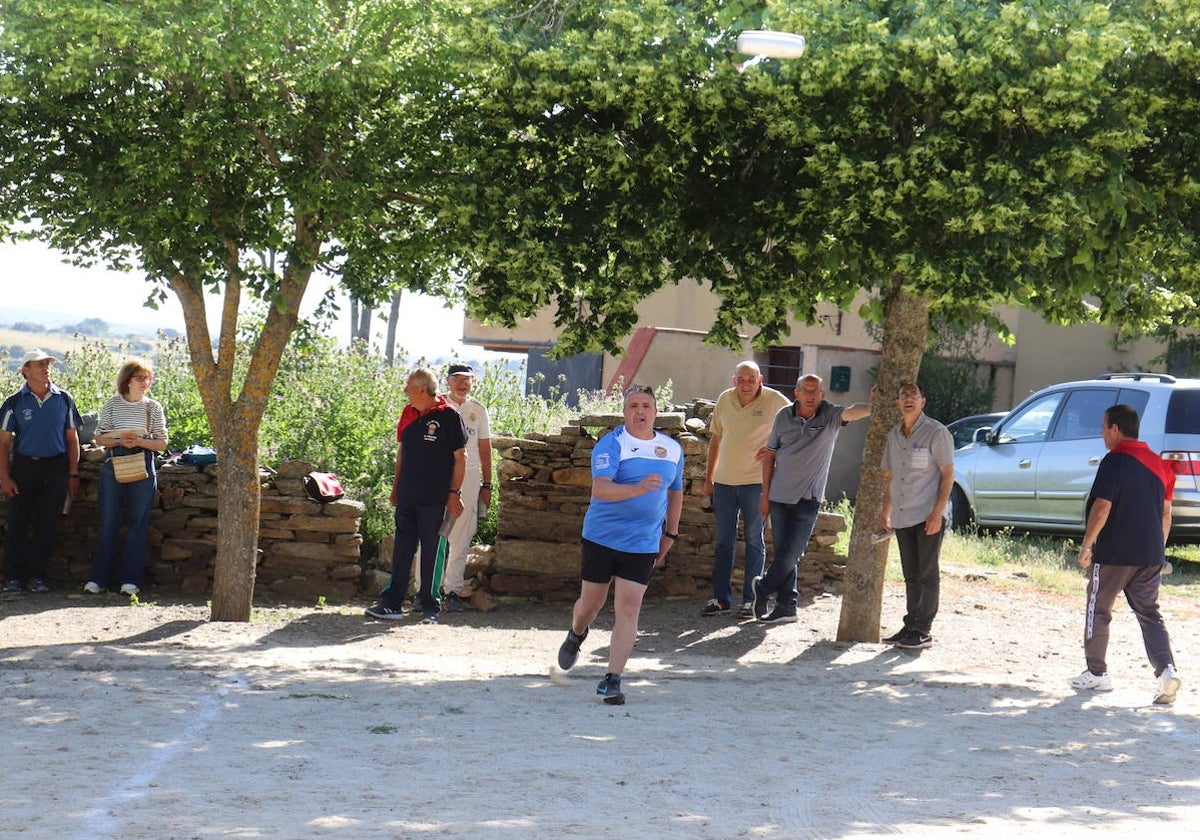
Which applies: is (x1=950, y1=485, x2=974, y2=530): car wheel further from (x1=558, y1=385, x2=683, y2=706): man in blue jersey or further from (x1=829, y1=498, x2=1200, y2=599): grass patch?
(x1=558, y1=385, x2=683, y2=706): man in blue jersey

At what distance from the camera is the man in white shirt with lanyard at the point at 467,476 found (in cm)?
1125

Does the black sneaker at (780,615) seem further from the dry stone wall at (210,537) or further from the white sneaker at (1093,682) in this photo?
the dry stone wall at (210,537)

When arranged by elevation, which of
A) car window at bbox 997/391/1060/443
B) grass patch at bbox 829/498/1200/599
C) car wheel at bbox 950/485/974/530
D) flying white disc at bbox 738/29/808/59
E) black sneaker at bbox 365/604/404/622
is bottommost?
black sneaker at bbox 365/604/404/622

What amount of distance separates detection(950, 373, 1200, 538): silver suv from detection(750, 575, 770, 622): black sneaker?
4869 mm

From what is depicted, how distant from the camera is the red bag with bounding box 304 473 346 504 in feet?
39.5

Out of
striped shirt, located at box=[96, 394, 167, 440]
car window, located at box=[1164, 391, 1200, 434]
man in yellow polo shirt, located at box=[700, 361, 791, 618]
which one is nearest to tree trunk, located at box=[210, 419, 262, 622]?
striped shirt, located at box=[96, 394, 167, 440]

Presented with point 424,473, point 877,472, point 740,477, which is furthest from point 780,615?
point 424,473

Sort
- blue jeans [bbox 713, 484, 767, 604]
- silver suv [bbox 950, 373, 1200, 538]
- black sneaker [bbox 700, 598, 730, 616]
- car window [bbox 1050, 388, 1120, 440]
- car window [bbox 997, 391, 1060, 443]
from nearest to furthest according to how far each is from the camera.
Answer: blue jeans [bbox 713, 484, 767, 604] → black sneaker [bbox 700, 598, 730, 616] → silver suv [bbox 950, 373, 1200, 538] → car window [bbox 1050, 388, 1120, 440] → car window [bbox 997, 391, 1060, 443]

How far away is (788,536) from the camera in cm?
1077

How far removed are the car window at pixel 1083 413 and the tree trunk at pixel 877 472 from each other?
569 cm

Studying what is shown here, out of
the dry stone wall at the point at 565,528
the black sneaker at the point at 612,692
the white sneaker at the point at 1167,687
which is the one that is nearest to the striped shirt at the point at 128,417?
the dry stone wall at the point at 565,528

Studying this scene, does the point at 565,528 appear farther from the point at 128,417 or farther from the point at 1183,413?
the point at 1183,413

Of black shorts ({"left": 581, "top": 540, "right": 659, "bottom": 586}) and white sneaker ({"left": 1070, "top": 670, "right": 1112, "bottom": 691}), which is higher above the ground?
black shorts ({"left": 581, "top": 540, "right": 659, "bottom": 586})

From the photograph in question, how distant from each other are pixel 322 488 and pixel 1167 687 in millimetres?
6528
